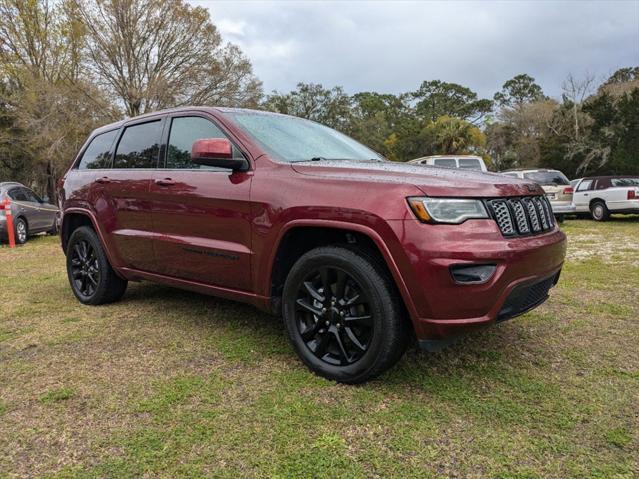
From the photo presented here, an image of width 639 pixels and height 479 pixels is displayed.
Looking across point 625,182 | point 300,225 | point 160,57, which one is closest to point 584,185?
point 625,182

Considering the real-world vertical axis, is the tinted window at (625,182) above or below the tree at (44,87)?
below

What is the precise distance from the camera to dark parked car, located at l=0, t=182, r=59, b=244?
10641 mm

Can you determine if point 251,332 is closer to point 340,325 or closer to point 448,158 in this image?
point 340,325

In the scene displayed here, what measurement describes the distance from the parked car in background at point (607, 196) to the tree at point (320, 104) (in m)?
36.9

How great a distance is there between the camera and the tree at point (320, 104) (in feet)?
162

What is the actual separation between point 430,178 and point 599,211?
13335mm

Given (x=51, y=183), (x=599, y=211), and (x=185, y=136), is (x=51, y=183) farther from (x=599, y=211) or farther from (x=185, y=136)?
(x=185, y=136)

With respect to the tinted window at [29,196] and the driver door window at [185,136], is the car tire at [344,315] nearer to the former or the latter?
the driver door window at [185,136]

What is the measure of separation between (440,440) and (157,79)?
2388 centimetres

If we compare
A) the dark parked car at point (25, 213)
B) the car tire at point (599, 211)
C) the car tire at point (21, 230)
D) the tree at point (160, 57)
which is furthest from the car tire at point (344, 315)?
the tree at point (160, 57)

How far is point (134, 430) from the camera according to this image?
2383 millimetres

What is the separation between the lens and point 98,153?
184 inches

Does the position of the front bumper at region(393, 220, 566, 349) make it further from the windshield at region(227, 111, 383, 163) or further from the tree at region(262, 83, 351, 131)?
the tree at region(262, 83, 351, 131)

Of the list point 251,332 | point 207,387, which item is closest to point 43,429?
point 207,387
